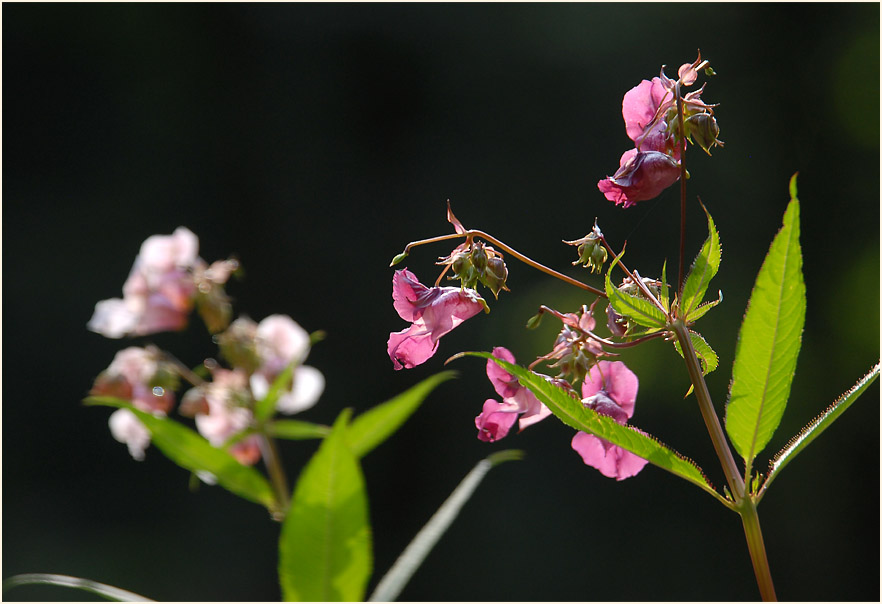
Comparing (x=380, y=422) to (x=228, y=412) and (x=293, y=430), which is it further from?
(x=228, y=412)

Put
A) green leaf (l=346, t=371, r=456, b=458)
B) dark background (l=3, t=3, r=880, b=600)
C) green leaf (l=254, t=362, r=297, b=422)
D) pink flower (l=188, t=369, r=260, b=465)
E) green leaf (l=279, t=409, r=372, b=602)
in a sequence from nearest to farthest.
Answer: green leaf (l=279, t=409, r=372, b=602), green leaf (l=346, t=371, r=456, b=458), green leaf (l=254, t=362, r=297, b=422), pink flower (l=188, t=369, r=260, b=465), dark background (l=3, t=3, r=880, b=600)

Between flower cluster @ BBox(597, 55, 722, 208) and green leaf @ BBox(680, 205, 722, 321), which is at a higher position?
flower cluster @ BBox(597, 55, 722, 208)

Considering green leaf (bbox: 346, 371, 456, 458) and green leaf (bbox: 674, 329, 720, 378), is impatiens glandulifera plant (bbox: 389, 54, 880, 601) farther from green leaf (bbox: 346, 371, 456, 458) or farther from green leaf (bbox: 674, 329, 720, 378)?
green leaf (bbox: 346, 371, 456, 458)

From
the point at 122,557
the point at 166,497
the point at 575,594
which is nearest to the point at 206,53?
the point at 166,497

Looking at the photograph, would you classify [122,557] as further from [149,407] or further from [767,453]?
[767,453]

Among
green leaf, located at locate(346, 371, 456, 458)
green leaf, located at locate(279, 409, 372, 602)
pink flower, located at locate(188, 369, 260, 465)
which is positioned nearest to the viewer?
green leaf, located at locate(279, 409, 372, 602)

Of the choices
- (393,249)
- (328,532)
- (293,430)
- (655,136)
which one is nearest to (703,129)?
(655,136)

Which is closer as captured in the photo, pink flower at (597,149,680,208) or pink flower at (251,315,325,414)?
pink flower at (597,149,680,208)

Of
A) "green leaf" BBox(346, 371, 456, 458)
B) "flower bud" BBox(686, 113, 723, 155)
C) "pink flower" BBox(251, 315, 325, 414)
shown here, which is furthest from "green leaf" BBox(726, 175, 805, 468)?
"pink flower" BBox(251, 315, 325, 414)
